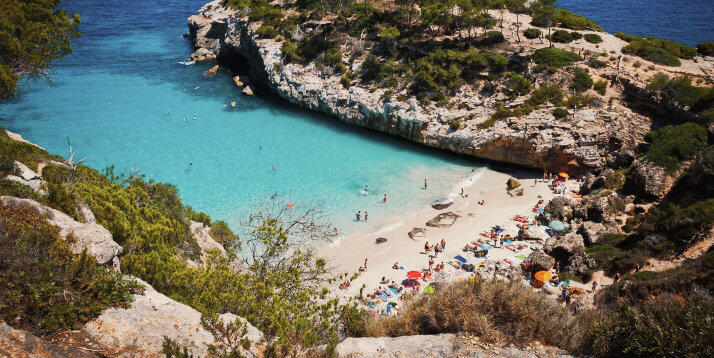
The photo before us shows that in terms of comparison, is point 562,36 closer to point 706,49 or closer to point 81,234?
point 706,49

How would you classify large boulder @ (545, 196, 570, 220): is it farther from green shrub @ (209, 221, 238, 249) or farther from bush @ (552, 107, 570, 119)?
green shrub @ (209, 221, 238, 249)

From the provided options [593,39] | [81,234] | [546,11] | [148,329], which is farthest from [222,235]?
[593,39]

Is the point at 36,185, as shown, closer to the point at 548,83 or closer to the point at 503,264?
the point at 503,264

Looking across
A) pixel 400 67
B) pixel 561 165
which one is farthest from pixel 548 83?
pixel 400 67

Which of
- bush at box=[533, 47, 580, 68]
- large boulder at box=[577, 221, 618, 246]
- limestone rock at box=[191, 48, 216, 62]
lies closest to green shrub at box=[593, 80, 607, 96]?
bush at box=[533, 47, 580, 68]

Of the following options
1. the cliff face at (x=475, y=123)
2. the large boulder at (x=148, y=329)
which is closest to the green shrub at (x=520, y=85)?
the cliff face at (x=475, y=123)
